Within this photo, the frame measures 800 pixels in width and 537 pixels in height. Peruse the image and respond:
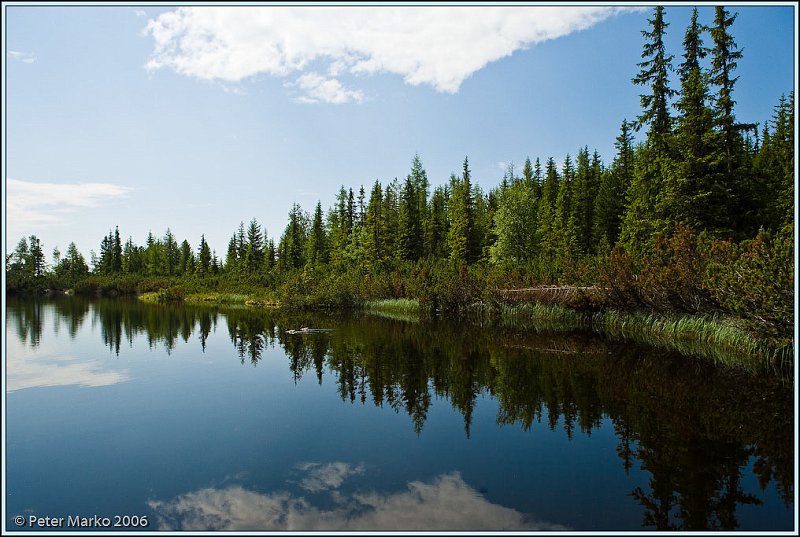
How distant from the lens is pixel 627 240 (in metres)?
32.4

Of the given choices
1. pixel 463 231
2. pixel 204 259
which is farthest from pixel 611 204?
pixel 204 259

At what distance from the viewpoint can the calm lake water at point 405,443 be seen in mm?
6652

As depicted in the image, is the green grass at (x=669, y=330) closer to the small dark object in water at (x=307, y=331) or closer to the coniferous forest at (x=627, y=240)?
the coniferous forest at (x=627, y=240)

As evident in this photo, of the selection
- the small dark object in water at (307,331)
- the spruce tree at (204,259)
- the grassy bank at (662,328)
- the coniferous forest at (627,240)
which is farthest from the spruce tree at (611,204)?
the spruce tree at (204,259)

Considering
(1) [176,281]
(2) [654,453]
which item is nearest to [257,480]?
(2) [654,453]

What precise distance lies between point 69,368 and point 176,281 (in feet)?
203

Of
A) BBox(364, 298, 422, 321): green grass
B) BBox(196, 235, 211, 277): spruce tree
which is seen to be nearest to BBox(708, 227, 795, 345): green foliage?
BBox(364, 298, 422, 321): green grass

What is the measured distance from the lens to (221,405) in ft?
40.4

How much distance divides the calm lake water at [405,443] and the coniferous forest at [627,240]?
159 inches

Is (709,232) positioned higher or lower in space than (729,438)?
higher

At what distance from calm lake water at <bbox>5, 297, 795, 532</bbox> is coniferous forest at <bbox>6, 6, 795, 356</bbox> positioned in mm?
4032

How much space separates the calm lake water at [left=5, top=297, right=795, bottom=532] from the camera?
665 cm

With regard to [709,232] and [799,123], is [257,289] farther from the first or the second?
[799,123]

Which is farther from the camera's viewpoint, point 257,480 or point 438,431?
point 438,431
